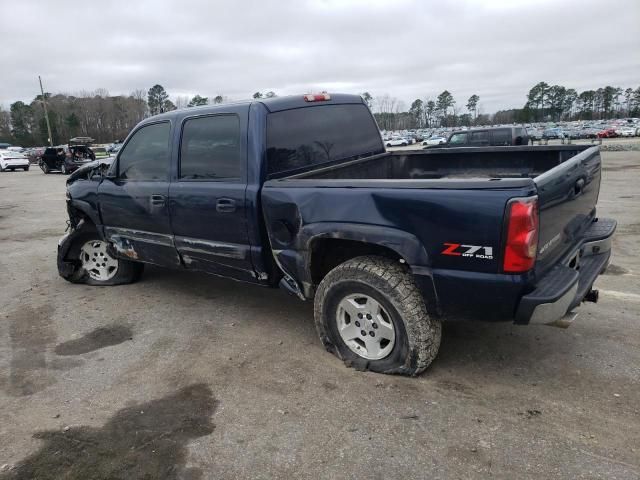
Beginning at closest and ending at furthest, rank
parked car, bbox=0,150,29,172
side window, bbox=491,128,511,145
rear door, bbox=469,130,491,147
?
side window, bbox=491,128,511,145 → rear door, bbox=469,130,491,147 → parked car, bbox=0,150,29,172

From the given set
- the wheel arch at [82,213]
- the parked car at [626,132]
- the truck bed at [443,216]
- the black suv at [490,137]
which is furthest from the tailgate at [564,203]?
the parked car at [626,132]

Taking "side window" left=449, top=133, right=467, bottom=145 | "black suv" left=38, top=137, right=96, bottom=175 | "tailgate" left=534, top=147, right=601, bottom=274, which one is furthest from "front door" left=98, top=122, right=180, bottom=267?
"black suv" left=38, top=137, right=96, bottom=175

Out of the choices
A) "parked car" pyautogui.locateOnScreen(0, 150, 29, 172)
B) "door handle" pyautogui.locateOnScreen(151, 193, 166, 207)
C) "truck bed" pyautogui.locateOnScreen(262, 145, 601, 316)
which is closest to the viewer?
"truck bed" pyautogui.locateOnScreen(262, 145, 601, 316)

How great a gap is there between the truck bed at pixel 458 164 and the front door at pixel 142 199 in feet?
4.73

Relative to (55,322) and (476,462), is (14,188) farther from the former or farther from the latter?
(476,462)

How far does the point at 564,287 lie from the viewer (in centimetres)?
291

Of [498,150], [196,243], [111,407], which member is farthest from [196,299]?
[498,150]

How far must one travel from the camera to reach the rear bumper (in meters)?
2.80

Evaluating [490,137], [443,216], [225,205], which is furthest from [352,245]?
[490,137]

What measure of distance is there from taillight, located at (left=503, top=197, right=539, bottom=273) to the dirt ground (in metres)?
0.95

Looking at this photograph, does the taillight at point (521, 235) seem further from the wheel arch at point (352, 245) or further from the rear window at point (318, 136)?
the rear window at point (318, 136)

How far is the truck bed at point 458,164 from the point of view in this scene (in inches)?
171

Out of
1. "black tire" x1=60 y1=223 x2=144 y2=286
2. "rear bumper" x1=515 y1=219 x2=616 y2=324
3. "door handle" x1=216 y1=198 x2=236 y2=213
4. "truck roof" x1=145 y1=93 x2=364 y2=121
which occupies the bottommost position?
"black tire" x1=60 y1=223 x2=144 y2=286

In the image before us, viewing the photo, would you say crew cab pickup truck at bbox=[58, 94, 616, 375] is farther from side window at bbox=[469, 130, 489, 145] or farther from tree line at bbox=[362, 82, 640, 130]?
tree line at bbox=[362, 82, 640, 130]
